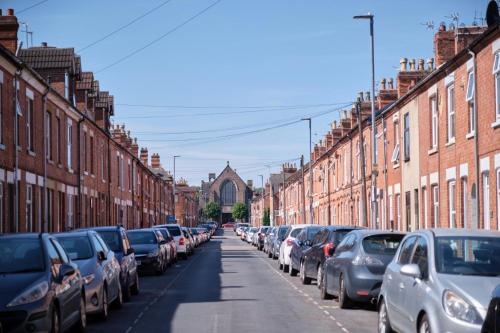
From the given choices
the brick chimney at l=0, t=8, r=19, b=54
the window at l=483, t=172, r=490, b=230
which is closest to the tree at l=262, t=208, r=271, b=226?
the brick chimney at l=0, t=8, r=19, b=54

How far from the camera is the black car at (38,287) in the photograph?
9.63 metres

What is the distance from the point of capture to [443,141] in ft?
84.2

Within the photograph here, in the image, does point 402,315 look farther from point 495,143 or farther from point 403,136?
point 403,136

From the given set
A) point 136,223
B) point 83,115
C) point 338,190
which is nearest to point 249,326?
point 83,115

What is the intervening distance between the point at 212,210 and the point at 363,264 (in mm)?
156149

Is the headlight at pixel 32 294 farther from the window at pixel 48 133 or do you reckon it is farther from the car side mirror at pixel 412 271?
the window at pixel 48 133

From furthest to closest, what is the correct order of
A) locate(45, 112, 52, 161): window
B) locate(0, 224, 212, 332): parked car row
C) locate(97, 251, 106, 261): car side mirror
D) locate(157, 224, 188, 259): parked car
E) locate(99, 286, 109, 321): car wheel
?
locate(157, 224, 188, 259): parked car < locate(45, 112, 52, 161): window < locate(97, 251, 106, 261): car side mirror < locate(99, 286, 109, 321): car wheel < locate(0, 224, 212, 332): parked car row

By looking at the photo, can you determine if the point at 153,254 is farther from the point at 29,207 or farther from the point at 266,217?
the point at 266,217

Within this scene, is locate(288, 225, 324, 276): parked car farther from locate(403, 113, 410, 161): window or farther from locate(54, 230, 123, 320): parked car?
locate(54, 230, 123, 320): parked car

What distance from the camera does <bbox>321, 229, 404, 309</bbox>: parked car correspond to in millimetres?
14891

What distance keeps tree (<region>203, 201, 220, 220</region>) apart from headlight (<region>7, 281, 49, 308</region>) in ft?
525

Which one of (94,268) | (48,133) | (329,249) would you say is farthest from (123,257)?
(48,133)

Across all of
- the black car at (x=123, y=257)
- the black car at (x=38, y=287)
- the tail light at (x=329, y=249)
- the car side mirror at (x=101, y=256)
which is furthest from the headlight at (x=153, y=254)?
the black car at (x=38, y=287)

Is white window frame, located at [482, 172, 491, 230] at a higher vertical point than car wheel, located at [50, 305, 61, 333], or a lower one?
higher
